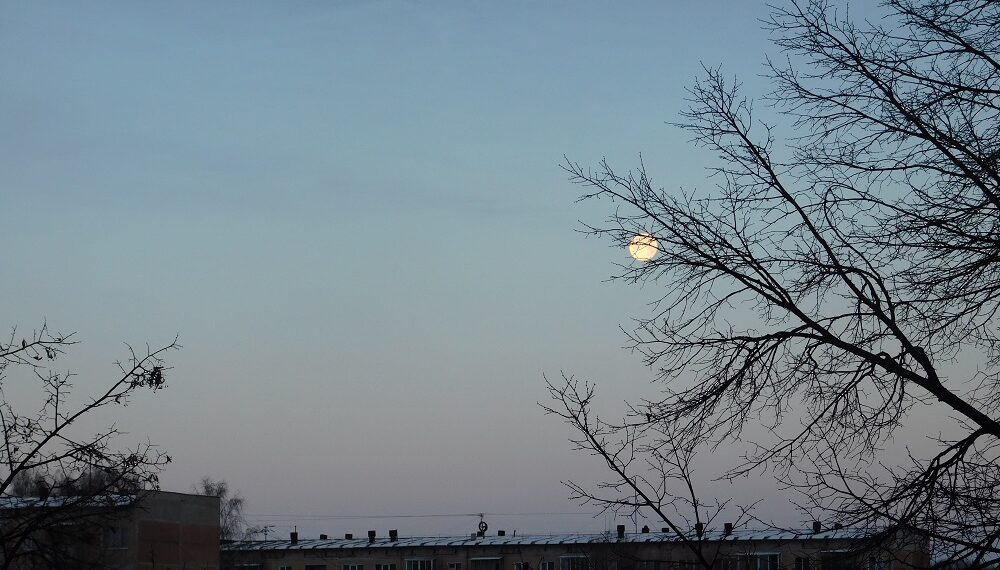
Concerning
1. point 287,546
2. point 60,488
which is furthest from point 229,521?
point 60,488

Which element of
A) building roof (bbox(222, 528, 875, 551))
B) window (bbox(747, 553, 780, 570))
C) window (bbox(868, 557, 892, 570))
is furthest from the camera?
building roof (bbox(222, 528, 875, 551))

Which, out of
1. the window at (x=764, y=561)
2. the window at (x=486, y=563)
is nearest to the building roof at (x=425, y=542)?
the window at (x=486, y=563)

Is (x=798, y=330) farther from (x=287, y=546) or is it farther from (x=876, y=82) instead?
(x=287, y=546)

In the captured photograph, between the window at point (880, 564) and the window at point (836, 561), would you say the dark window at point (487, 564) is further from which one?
the window at point (880, 564)

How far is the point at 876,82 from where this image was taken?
8539mm

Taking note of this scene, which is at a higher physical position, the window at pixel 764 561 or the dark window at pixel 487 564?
the window at pixel 764 561

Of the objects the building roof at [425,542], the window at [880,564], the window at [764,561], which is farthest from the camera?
the building roof at [425,542]

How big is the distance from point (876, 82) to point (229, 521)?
118851 millimetres

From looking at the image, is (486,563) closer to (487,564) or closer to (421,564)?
(487,564)

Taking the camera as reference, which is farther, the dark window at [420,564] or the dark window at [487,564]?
the dark window at [420,564]

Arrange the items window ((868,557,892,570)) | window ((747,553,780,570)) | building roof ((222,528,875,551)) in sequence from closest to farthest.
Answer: window ((868,557,892,570)), window ((747,553,780,570)), building roof ((222,528,875,551))

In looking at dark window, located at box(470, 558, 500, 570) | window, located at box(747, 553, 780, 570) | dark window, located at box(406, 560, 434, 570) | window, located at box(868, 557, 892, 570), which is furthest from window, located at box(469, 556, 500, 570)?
window, located at box(868, 557, 892, 570)

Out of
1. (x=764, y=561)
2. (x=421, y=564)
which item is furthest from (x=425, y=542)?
(x=764, y=561)

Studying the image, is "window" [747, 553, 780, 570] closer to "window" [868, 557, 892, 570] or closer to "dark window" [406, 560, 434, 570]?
"window" [868, 557, 892, 570]
